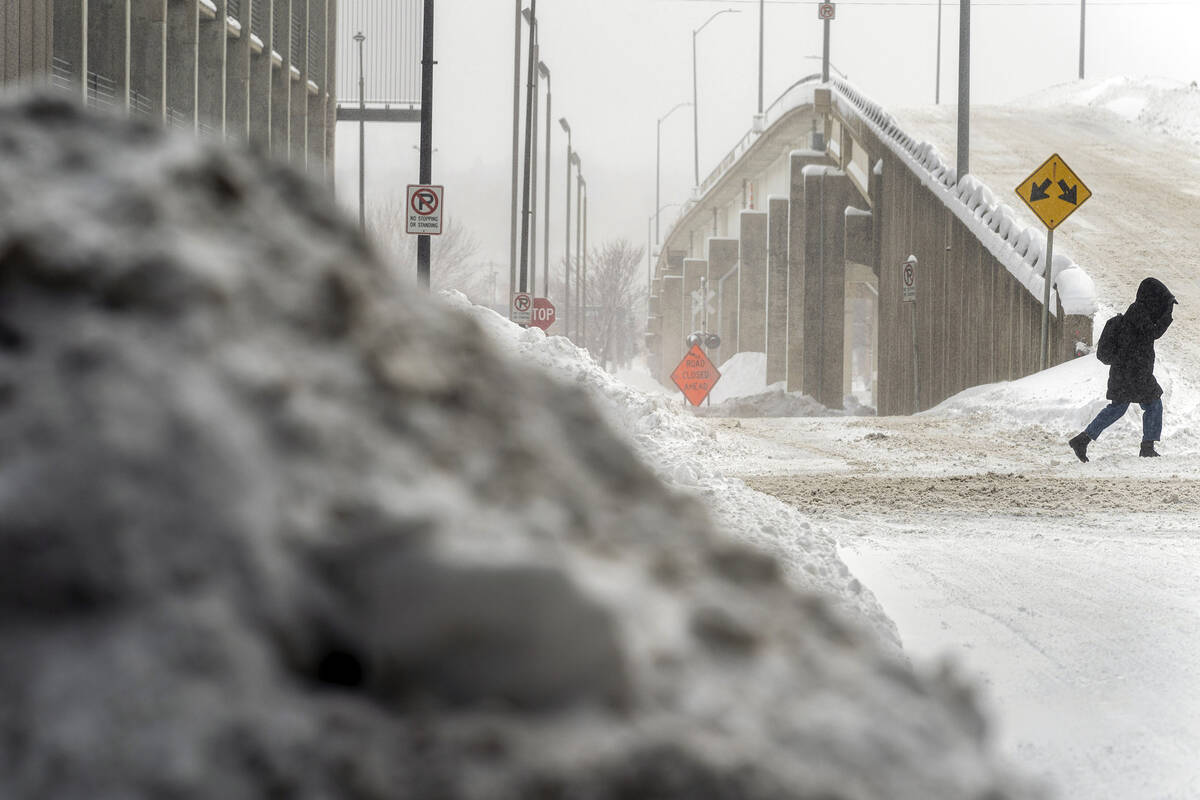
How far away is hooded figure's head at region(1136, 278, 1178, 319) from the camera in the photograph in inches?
471

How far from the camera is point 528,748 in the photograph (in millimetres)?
786

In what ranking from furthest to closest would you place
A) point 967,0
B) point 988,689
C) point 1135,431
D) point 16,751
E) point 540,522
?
point 967,0
point 1135,431
point 988,689
point 540,522
point 16,751

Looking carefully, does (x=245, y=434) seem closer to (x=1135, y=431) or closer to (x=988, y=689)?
(x=988, y=689)

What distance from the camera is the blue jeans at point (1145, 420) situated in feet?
39.3

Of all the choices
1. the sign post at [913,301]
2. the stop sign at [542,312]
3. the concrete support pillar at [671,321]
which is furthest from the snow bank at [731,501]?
the concrete support pillar at [671,321]

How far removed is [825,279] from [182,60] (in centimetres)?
2285

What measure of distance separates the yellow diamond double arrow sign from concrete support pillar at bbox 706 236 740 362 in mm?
40098

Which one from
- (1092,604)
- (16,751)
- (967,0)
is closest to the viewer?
(16,751)

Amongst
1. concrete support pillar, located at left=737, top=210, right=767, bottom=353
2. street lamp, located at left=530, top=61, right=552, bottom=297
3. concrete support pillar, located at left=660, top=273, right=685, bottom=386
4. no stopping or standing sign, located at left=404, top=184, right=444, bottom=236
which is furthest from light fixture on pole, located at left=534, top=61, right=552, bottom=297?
concrete support pillar, located at left=660, top=273, right=685, bottom=386

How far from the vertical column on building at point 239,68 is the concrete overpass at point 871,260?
1393 cm

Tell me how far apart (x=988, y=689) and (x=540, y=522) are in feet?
11.2

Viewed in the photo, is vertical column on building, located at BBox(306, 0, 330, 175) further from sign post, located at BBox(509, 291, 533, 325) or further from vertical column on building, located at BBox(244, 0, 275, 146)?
sign post, located at BBox(509, 291, 533, 325)

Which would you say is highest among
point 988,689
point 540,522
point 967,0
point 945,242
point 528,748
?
point 967,0

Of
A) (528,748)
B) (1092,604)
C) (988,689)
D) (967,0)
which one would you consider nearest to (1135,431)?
(1092,604)
